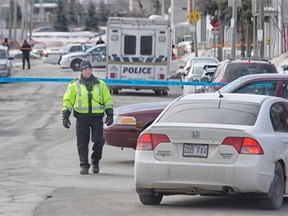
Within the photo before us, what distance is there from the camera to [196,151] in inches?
433

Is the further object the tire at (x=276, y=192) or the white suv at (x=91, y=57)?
the white suv at (x=91, y=57)

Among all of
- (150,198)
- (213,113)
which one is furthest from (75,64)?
(213,113)

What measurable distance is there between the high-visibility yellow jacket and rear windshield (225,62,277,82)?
24.4ft

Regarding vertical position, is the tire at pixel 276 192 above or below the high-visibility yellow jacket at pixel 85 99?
below

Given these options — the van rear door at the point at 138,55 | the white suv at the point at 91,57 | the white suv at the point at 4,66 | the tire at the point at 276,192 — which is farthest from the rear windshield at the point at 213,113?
the white suv at the point at 91,57

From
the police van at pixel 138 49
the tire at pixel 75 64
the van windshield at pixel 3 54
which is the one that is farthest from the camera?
the tire at pixel 75 64

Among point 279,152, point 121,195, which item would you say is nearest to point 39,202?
point 121,195

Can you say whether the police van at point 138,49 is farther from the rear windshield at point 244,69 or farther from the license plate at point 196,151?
the license plate at point 196,151

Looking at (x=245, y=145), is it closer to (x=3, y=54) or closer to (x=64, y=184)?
(x=64, y=184)

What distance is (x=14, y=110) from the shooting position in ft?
94.4

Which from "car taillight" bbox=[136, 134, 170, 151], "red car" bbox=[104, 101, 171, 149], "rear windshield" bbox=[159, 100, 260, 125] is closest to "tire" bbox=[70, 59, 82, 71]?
"red car" bbox=[104, 101, 171, 149]

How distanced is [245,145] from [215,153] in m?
0.34

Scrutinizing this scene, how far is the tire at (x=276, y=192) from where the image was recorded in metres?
11.1

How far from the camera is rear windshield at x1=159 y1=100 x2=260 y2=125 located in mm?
11266
